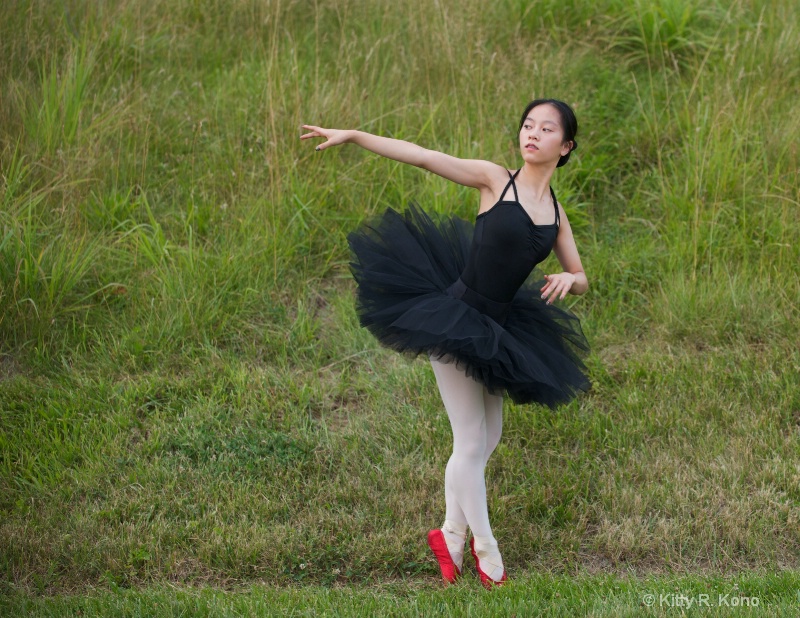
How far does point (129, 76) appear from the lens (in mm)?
7141

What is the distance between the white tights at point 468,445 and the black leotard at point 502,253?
31 cm

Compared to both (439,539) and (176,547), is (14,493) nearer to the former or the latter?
(176,547)

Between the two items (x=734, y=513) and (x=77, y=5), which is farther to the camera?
(x=77, y=5)

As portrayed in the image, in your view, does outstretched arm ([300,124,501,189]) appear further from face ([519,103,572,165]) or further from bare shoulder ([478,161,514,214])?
face ([519,103,572,165])

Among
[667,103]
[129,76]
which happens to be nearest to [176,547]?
[129,76]

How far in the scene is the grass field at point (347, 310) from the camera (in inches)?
177

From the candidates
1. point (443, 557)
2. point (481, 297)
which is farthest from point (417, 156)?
point (443, 557)

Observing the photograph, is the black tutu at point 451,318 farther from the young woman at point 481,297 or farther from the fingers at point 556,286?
the fingers at point 556,286

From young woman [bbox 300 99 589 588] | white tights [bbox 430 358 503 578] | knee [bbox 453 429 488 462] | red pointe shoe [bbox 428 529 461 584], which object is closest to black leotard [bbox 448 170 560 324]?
young woman [bbox 300 99 589 588]

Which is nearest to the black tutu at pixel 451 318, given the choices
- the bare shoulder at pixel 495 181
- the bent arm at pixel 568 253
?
the bent arm at pixel 568 253

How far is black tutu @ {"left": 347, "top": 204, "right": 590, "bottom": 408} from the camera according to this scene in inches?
150

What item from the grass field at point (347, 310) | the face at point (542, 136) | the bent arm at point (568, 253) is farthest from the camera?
the grass field at point (347, 310)

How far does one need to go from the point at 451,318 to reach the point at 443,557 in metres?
1.17

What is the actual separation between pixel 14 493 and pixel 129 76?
3.55 meters
